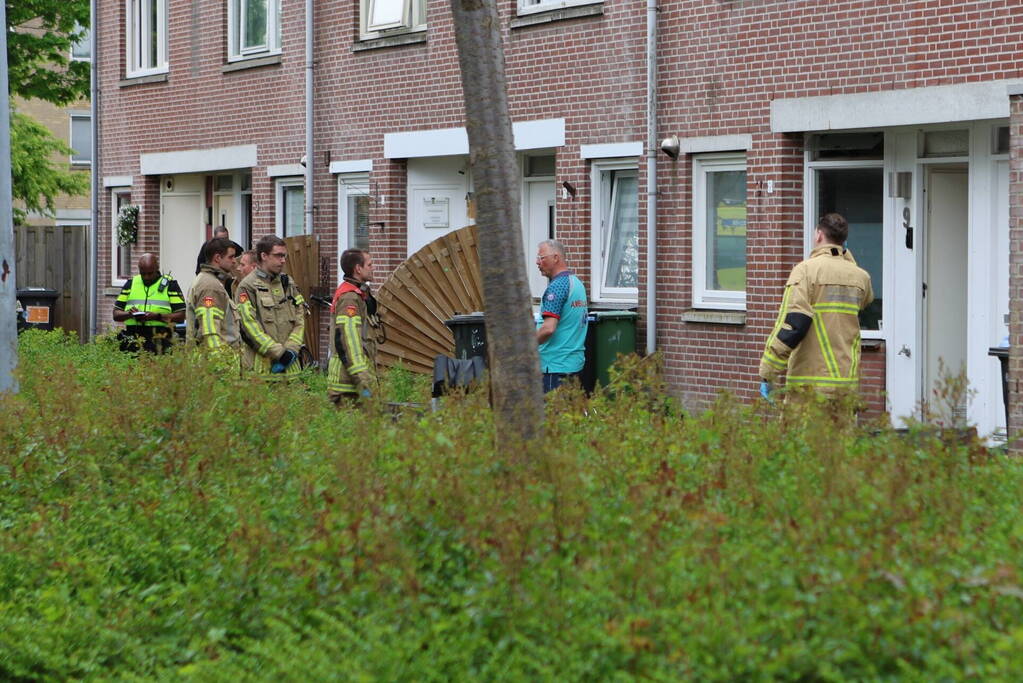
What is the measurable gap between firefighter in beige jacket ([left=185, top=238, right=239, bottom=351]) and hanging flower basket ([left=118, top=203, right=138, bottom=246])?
1310 centimetres

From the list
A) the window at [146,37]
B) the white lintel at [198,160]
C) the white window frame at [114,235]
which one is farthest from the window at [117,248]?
the window at [146,37]

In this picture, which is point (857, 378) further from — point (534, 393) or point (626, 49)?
point (626, 49)

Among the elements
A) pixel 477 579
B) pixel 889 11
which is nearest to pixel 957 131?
pixel 889 11

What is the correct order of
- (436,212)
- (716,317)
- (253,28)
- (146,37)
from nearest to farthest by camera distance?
(716,317) → (436,212) → (253,28) → (146,37)

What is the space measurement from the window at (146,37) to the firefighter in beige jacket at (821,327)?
1646 centimetres

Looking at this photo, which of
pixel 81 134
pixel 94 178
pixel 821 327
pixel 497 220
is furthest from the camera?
pixel 81 134

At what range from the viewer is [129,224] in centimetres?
2673

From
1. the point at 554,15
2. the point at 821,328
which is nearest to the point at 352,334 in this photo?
the point at 821,328

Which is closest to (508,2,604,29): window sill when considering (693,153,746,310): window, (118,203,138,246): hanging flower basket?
(693,153,746,310): window

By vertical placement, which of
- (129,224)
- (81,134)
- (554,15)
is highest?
(81,134)

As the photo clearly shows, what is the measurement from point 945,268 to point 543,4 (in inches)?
222

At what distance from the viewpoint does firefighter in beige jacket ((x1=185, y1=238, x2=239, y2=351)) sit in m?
A: 13.3

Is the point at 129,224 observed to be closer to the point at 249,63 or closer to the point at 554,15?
the point at 249,63

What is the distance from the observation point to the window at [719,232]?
16.3 meters
